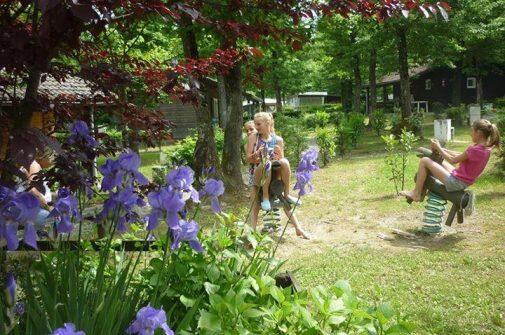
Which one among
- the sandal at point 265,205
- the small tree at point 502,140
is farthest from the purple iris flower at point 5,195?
the small tree at point 502,140

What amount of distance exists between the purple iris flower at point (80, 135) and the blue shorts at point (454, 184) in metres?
4.81

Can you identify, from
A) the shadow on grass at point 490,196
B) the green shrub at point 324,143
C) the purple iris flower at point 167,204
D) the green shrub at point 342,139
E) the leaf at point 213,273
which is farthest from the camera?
the green shrub at point 342,139

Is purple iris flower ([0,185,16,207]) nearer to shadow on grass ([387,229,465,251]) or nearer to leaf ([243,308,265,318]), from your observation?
leaf ([243,308,265,318])

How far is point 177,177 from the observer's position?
5.19 ft

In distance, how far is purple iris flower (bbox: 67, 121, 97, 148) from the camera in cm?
191

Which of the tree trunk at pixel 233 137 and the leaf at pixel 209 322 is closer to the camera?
the leaf at pixel 209 322

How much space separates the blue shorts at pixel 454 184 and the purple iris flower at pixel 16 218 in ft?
17.1

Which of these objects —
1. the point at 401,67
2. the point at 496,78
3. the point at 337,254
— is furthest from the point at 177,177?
the point at 496,78

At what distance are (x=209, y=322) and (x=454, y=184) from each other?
4685 millimetres

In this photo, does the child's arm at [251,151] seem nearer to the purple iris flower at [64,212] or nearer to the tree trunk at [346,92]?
the purple iris flower at [64,212]

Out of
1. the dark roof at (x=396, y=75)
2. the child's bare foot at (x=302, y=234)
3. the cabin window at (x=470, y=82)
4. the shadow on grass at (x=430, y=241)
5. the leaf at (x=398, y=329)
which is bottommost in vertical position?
the shadow on grass at (x=430, y=241)

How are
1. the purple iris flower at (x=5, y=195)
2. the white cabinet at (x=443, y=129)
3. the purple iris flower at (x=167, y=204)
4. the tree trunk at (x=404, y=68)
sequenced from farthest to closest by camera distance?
the tree trunk at (x=404, y=68) < the white cabinet at (x=443, y=129) < the purple iris flower at (x=167, y=204) < the purple iris flower at (x=5, y=195)

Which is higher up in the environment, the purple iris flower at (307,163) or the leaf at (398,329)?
the purple iris flower at (307,163)

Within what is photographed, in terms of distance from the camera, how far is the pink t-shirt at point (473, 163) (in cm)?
564
